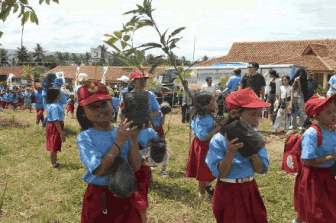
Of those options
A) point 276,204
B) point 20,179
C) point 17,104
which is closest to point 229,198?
point 276,204

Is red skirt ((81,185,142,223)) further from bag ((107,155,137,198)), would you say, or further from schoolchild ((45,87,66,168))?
schoolchild ((45,87,66,168))

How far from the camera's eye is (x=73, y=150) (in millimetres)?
7312

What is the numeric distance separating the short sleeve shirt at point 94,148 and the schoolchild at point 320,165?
1678mm

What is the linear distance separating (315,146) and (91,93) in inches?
79.0

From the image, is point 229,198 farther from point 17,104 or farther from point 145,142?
point 17,104

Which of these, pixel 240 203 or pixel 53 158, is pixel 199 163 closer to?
pixel 240 203

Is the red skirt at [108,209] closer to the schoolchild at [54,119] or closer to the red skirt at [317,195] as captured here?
the red skirt at [317,195]

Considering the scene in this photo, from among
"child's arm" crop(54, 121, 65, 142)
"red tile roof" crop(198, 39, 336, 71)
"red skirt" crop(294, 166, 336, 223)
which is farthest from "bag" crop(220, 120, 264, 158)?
"red tile roof" crop(198, 39, 336, 71)

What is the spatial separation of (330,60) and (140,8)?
25001mm

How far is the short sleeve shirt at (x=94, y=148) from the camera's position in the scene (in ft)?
6.72

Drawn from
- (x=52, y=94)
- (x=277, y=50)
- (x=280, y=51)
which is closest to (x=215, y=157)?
(x=52, y=94)

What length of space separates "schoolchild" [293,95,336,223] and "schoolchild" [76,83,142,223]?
1605 mm

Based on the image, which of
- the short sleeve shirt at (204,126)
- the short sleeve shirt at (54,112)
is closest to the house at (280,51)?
the short sleeve shirt at (54,112)

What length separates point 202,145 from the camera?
411 cm
